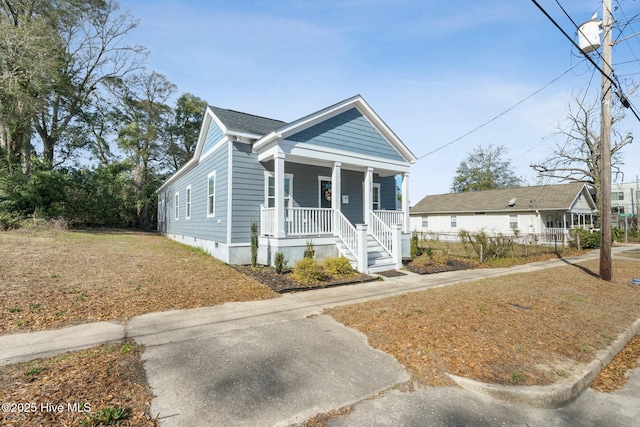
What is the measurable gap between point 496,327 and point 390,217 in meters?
7.60

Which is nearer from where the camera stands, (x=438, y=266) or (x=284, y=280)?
(x=284, y=280)

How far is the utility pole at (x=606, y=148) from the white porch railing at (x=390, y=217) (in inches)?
238

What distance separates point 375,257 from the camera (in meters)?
10.1

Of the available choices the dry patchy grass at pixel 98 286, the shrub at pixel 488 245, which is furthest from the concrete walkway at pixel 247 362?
the shrub at pixel 488 245

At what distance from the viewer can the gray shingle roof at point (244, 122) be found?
32.9 feet

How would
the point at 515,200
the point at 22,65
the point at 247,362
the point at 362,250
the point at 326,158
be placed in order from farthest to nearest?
1. the point at 515,200
2. the point at 22,65
3. the point at 326,158
4. the point at 362,250
5. the point at 247,362

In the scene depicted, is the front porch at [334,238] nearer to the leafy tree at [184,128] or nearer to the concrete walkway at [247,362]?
the concrete walkway at [247,362]

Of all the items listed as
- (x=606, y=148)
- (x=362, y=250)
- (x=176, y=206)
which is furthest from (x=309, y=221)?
(x=176, y=206)

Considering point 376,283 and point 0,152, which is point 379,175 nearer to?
point 376,283

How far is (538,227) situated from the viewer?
77.8 feet

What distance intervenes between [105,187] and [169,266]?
1879cm

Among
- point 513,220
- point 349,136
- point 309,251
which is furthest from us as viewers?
point 513,220

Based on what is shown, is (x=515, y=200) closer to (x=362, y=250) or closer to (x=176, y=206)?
(x=362, y=250)

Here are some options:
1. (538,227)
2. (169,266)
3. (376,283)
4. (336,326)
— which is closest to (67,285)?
(169,266)
